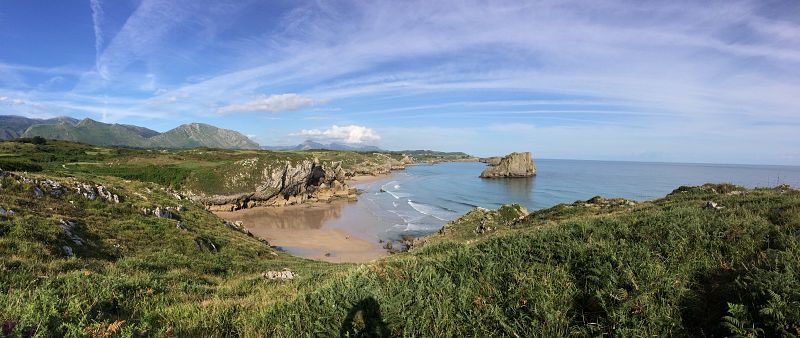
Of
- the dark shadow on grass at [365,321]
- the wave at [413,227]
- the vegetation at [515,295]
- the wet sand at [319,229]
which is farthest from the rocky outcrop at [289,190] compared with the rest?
the dark shadow on grass at [365,321]

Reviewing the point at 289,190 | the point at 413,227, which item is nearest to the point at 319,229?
the point at 413,227

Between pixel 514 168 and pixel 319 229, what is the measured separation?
102577mm

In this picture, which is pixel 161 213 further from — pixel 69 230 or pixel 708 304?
pixel 708 304

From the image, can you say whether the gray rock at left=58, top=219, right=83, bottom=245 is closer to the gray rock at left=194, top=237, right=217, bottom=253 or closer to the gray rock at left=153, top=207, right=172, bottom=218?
the gray rock at left=194, top=237, right=217, bottom=253

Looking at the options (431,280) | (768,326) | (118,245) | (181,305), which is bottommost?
(118,245)

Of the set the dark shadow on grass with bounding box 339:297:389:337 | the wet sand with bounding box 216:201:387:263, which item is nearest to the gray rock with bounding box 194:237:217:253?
the wet sand with bounding box 216:201:387:263

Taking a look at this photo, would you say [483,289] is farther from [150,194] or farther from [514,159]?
[514,159]

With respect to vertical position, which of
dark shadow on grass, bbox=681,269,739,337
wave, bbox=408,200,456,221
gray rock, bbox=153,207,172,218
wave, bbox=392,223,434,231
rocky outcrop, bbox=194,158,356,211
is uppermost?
dark shadow on grass, bbox=681,269,739,337

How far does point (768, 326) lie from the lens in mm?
3791

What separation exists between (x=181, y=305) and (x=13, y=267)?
4.83m

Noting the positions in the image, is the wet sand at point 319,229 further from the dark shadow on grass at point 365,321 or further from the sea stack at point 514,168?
the sea stack at point 514,168

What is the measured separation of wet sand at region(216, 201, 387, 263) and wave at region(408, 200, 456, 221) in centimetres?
967

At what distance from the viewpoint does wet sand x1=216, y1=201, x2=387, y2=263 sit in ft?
109

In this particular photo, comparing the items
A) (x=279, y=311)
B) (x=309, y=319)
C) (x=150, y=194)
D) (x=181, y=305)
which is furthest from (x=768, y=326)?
(x=150, y=194)
